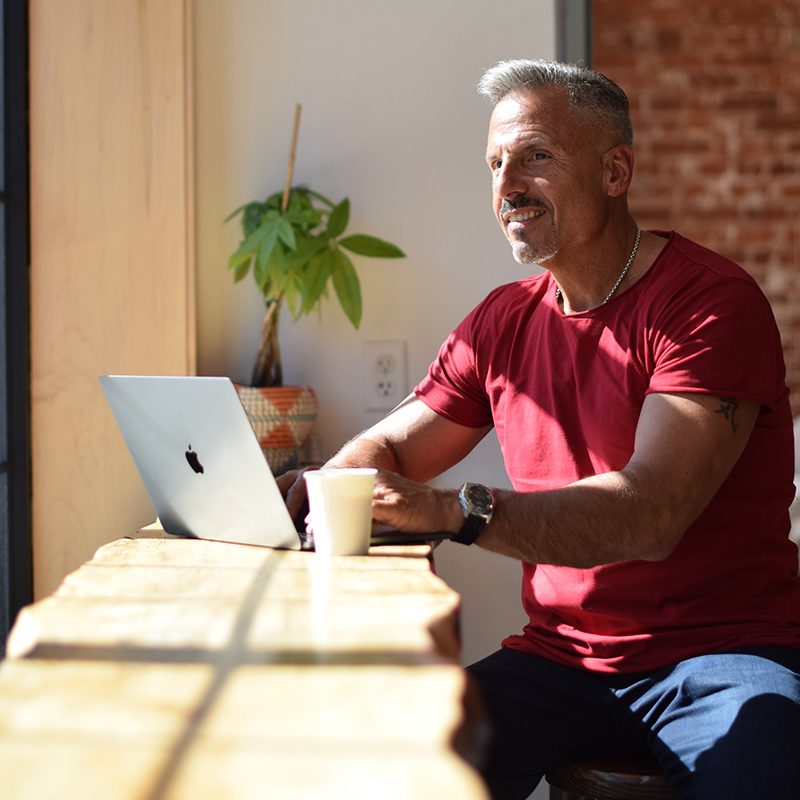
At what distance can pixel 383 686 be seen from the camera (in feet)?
2.26

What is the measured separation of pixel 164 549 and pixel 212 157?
1318 mm

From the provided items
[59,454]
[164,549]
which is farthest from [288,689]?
[59,454]

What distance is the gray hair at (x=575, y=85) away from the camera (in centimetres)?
167

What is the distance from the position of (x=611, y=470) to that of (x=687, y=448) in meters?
0.20

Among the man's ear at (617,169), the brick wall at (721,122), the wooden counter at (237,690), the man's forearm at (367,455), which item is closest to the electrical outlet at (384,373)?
the man's forearm at (367,455)

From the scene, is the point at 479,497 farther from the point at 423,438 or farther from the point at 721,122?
the point at 721,122

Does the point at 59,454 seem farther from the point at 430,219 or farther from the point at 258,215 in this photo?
the point at 430,219

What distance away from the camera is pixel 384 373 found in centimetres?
232

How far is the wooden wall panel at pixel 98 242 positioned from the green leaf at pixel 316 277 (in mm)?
299

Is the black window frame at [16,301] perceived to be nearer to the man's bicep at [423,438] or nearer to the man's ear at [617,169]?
the man's bicep at [423,438]

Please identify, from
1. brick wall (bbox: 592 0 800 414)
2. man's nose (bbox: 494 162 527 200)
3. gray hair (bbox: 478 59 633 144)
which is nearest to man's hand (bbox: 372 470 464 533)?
man's nose (bbox: 494 162 527 200)

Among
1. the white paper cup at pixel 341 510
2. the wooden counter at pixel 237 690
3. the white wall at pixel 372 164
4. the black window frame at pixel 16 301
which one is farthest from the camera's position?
the white wall at pixel 372 164

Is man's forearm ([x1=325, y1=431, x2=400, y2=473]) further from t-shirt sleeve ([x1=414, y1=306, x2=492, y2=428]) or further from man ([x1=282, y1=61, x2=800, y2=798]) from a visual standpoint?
t-shirt sleeve ([x1=414, y1=306, x2=492, y2=428])

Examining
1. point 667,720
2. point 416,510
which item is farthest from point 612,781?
point 416,510
